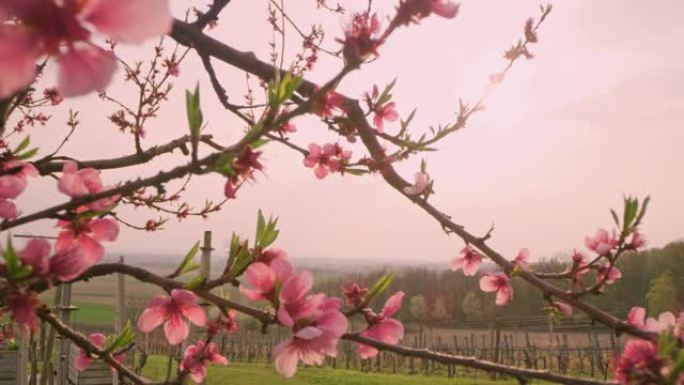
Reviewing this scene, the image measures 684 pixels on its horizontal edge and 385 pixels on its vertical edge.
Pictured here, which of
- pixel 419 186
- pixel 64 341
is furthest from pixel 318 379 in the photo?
pixel 419 186

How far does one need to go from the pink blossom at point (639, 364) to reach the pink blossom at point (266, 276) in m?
0.63

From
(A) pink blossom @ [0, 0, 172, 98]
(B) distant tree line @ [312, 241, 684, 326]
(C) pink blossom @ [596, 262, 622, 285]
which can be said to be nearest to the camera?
(A) pink blossom @ [0, 0, 172, 98]

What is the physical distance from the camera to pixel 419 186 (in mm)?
1692

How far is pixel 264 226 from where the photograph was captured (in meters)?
1.14

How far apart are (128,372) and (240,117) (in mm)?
1039

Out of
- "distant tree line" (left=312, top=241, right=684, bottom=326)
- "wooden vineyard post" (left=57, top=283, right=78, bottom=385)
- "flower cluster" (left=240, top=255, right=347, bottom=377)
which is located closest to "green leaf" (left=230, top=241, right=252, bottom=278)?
"flower cluster" (left=240, top=255, right=347, bottom=377)

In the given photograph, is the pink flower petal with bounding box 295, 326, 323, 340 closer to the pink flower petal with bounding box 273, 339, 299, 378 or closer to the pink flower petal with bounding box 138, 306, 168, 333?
the pink flower petal with bounding box 273, 339, 299, 378

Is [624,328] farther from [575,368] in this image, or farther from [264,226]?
[575,368]

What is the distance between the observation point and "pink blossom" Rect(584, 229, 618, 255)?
5.49 feet

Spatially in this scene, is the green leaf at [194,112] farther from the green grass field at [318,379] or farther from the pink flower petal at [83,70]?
the green grass field at [318,379]

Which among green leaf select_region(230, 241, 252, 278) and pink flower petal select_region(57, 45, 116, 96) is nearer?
pink flower petal select_region(57, 45, 116, 96)

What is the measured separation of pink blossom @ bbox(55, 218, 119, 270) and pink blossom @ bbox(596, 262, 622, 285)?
130cm

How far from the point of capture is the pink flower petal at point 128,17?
0.55 meters

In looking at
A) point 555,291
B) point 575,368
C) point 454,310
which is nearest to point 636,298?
point 454,310
